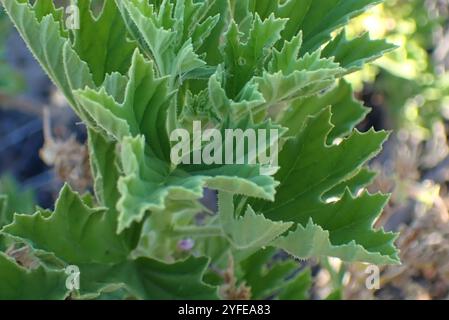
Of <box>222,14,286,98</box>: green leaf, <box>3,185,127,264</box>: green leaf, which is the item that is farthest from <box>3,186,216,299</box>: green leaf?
<box>222,14,286,98</box>: green leaf

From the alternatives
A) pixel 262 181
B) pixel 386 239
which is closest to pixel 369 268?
pixel 386 239

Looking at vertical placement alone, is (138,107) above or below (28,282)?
above

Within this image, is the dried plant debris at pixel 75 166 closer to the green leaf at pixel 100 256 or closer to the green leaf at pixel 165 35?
the green leaf at pixel 100 256

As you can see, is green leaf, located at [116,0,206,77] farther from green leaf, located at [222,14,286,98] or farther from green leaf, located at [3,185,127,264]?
green leaf, located at [3,185,127,264]

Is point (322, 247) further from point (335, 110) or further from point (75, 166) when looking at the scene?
→ point (75, 166)

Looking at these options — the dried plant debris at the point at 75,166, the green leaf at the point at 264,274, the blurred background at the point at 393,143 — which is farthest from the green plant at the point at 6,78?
the green leaf at the point at 264,274

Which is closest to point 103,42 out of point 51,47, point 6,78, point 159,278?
point 51,47
